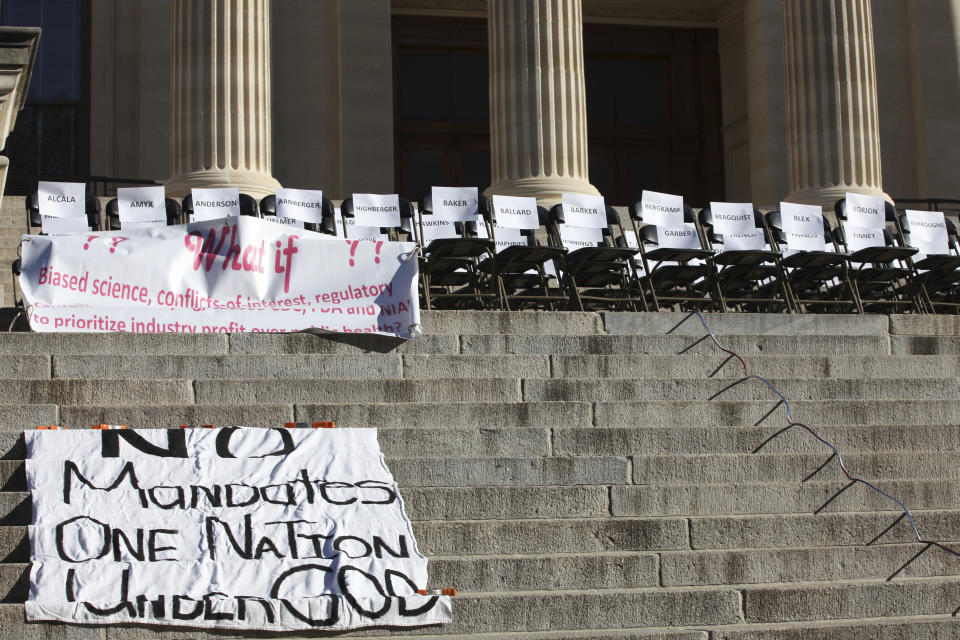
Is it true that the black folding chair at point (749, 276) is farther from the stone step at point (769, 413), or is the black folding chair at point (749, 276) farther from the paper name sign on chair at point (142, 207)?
the paper name sign on chair at point (142, 207)

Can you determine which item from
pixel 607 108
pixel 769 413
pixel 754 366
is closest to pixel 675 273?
pixel 754 366

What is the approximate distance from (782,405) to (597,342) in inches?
59.9

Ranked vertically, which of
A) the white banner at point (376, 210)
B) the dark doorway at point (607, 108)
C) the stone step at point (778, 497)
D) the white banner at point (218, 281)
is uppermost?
the dark doorway at point (607, 108)

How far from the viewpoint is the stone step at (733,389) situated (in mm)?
9539

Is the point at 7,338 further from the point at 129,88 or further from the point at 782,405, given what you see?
the point at 129,88

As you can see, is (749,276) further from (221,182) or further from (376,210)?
(221,182)

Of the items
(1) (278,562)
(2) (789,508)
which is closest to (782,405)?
(2) (789,508)

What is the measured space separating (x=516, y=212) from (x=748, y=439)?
5.70 meters

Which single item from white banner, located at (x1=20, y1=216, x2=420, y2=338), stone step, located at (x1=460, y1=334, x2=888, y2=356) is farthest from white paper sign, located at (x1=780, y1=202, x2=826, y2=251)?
white banner, located at (x1=20, y1=216, x2=420, y2=338)

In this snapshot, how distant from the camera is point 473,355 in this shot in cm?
994

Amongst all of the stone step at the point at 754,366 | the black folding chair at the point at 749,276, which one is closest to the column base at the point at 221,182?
the black folding chair at the point at 749,276

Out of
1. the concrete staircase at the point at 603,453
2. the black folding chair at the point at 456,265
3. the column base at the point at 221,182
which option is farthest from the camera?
the column base at the point at 221,182

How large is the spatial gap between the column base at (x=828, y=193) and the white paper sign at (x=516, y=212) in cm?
567

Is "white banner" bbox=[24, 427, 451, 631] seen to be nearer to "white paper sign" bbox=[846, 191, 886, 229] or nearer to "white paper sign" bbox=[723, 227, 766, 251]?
"white paper sign" bbox=[723, 227, 766, 251]
